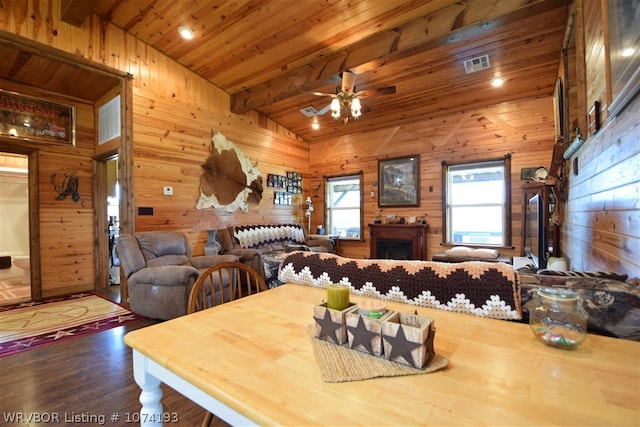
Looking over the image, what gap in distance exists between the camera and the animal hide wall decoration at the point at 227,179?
4863mm

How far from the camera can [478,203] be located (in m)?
5.14

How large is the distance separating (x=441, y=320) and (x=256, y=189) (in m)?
4.97

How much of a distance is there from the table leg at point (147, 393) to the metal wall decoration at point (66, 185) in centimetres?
485

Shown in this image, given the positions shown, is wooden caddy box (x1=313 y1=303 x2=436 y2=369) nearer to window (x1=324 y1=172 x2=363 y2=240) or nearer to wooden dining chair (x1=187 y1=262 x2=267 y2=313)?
wooden dining chair (x1=187 y1=262 x2=267 y2=313)

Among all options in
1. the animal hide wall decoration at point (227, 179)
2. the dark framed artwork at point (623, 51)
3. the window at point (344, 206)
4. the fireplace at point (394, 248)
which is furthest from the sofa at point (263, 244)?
the dark framed artwork at point (623, 51)

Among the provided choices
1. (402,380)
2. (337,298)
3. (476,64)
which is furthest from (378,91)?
(402,380)

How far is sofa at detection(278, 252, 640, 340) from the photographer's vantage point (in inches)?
46.1

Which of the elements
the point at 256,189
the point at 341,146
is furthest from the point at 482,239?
the point at 256,189

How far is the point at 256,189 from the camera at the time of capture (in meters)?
5.70

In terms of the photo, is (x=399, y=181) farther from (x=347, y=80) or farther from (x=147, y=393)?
(x=147, y=393)


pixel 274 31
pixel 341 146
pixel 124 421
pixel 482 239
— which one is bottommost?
pixel 124 421

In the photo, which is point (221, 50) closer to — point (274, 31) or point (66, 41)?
point (274, 31)

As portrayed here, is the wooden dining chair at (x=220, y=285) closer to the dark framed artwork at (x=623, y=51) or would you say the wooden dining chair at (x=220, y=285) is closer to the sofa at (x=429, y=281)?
the sofa at (x=429, y=281)

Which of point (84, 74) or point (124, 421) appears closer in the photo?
point (124, 421)
